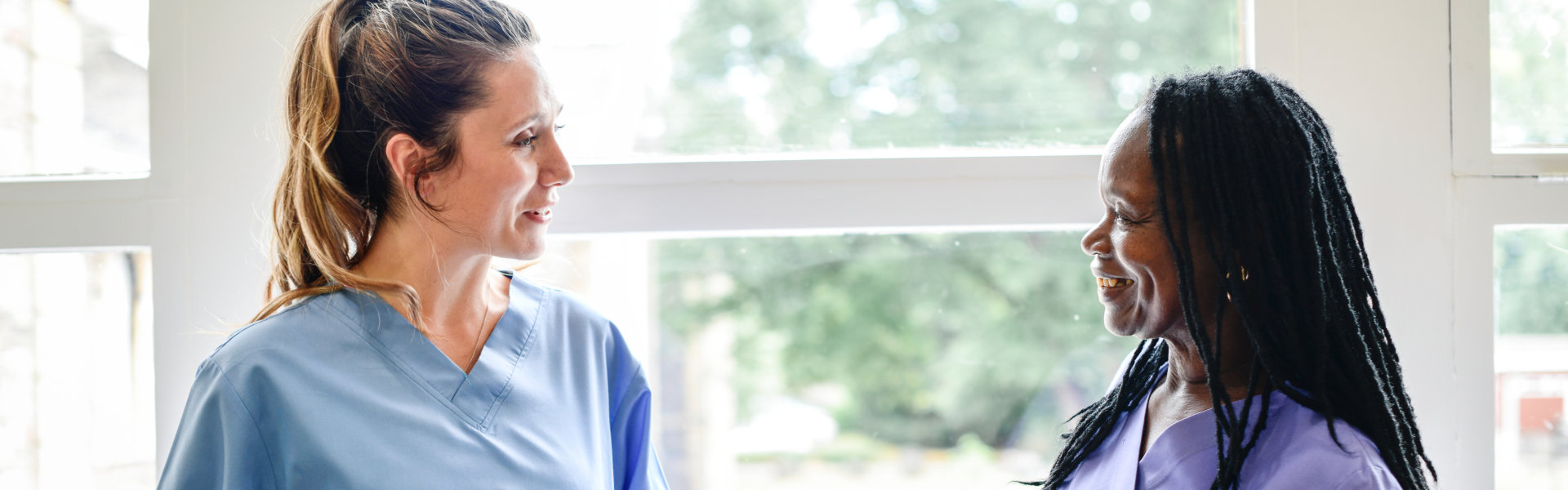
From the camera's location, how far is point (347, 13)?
0.90 meters

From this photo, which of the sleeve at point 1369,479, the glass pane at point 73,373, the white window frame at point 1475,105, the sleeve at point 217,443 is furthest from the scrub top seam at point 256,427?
the white window frame at point 1475,105

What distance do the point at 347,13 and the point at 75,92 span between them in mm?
521

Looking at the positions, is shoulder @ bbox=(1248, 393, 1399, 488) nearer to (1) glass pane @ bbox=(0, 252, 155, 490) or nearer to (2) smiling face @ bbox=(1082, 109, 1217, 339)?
(2) smiling face @ bbox=(1082, 109, 1217, 339)

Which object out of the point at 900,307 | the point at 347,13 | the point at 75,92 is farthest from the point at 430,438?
the point at 75,92

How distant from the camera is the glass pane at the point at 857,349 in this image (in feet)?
A: 3.85

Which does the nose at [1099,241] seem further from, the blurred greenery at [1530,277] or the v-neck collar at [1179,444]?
the blurred greenery at [1530,277]

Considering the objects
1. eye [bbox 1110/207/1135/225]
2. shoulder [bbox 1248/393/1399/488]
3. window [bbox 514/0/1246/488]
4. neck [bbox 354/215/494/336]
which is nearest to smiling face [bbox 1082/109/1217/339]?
eye [bbox 1110/207/1135/225]

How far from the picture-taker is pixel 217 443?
81cm

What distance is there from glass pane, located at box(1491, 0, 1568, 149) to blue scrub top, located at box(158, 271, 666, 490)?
3.56ft

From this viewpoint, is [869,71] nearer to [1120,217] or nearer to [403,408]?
[1120,217]

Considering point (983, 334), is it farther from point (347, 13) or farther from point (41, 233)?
point (41, 233)

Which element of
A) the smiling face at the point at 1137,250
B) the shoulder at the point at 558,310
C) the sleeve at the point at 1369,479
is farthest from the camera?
the shoulder at the point at 558,310

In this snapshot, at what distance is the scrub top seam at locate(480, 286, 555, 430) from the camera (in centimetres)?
90

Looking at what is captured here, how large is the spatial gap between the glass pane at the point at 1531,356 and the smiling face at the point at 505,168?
3.74 ft
